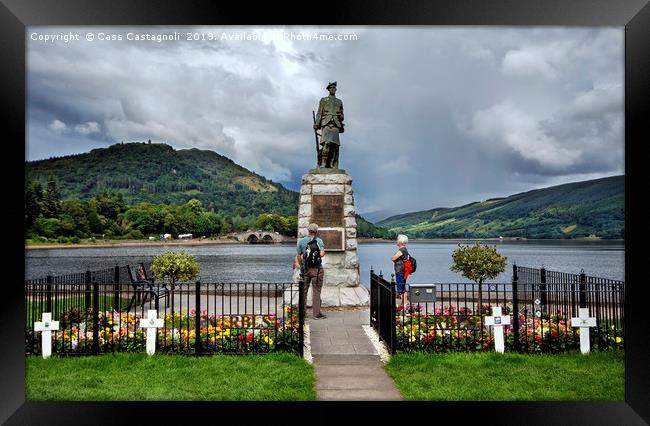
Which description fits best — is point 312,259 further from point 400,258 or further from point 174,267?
point 174,267

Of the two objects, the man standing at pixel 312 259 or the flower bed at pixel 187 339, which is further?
the man standing at pixel 312 259

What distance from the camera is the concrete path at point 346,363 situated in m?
6.23

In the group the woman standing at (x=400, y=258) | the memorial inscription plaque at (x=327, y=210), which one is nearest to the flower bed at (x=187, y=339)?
the woman standing at (x=400, y=258)

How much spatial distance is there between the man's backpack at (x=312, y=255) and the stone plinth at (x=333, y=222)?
6.25 ft

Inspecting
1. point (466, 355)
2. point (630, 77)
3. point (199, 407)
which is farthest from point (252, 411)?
point (630, 77)

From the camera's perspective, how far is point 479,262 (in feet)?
40.5

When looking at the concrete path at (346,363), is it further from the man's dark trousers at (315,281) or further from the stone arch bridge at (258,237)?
the stone arch bridge at (258,237)

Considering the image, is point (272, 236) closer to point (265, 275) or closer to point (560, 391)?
point (265, 275)

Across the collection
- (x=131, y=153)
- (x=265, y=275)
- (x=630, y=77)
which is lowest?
(x=265, y=275)

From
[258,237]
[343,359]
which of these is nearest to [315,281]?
[343,359]

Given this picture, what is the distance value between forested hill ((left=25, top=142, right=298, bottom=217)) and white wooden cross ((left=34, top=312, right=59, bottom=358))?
71583 mm

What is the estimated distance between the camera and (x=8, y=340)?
5621 mm

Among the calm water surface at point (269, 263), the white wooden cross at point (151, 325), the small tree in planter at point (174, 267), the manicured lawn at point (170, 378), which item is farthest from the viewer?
the calm water surface at point (269, 263)

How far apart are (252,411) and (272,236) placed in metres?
71.3
